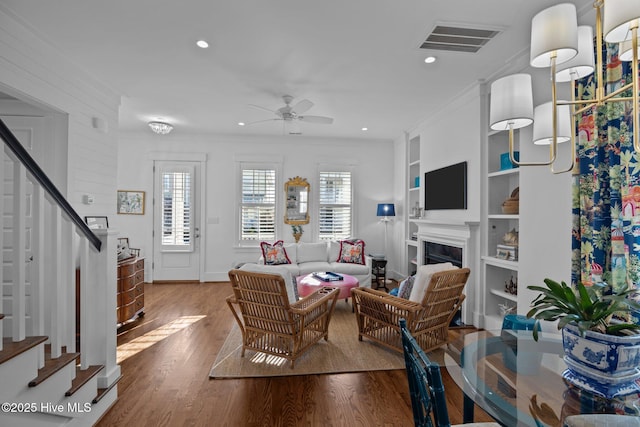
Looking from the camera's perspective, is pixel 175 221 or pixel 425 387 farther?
pixel 175 221

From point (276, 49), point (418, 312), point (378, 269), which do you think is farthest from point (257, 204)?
point (418, 312)

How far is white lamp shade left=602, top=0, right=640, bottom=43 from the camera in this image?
991 mm

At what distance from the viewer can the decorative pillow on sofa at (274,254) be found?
5539 mm

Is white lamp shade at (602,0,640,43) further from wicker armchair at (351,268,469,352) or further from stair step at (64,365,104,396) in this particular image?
stair step at (64,365,104,396)

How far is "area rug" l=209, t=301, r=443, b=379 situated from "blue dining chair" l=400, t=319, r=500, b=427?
1.79m

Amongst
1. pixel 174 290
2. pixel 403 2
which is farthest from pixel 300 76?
pixel 174 290

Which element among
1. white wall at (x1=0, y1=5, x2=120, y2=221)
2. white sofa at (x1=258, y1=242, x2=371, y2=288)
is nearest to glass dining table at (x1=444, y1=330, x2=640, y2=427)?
white sofa at (x1=258, y1=242, x2=371, y2=288)

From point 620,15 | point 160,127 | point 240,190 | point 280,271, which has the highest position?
point 160,127

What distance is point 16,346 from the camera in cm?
162

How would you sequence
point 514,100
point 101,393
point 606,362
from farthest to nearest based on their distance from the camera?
point 101,393, point 514,100, point 606,362

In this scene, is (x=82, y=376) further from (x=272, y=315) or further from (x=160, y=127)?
(x=160, y=127)

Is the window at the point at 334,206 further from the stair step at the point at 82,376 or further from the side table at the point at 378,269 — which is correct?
the stair step at the point at 82,376

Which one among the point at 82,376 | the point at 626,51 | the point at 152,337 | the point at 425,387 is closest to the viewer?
the point at 425,387

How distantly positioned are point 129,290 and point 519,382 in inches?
162
